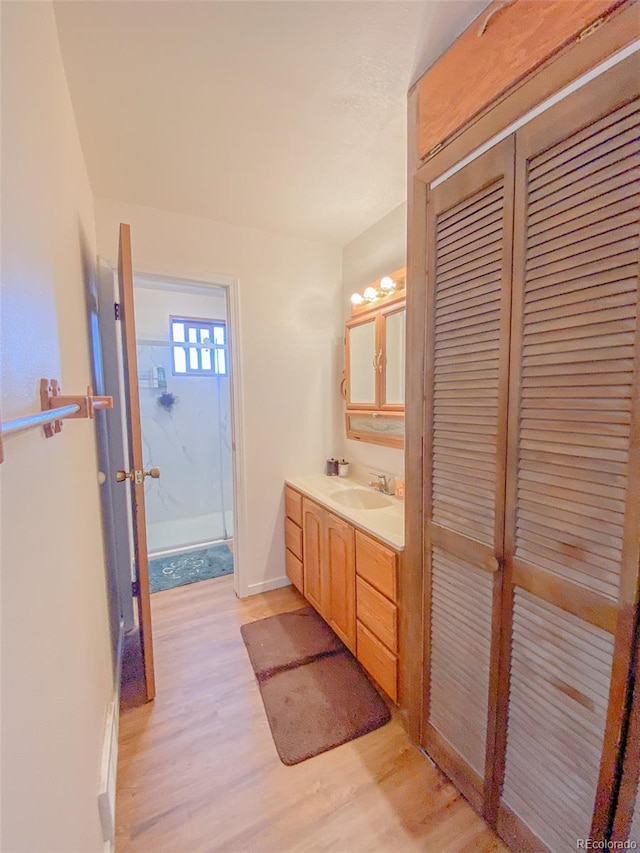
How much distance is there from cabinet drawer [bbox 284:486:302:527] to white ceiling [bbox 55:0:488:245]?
1772mm

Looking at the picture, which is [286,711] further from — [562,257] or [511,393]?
[562,257]

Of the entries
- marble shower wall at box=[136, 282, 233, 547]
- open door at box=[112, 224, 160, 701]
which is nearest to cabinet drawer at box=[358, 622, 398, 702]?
open door at box=[112, 224, 160, 701]

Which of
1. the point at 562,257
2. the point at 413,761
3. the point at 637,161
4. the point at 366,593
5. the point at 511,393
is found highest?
the point at 637,161

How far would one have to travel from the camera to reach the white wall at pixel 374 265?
2121 mm

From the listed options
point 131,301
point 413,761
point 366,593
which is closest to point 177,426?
point 131,301

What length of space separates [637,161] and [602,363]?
40cm

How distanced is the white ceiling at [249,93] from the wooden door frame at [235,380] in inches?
15.7

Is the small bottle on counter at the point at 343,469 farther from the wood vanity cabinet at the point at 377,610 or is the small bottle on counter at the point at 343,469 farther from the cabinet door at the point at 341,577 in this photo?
the wood vanity cabinet at the point at 377,610

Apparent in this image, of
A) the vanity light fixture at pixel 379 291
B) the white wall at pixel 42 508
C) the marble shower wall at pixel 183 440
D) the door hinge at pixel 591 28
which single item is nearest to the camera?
the white wall at pixel 42 508

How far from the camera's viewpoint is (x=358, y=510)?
196 centimetres

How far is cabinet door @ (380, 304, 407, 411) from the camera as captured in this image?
6.66 ft

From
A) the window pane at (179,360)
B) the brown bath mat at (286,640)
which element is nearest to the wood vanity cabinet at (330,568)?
the brown bath mat at (286,640)

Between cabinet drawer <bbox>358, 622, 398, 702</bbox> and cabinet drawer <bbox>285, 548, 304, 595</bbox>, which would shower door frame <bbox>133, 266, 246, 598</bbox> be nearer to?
cabinet drawer <bbox>285, 548, 304, 595</bbox>

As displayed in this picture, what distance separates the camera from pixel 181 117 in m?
1.43
